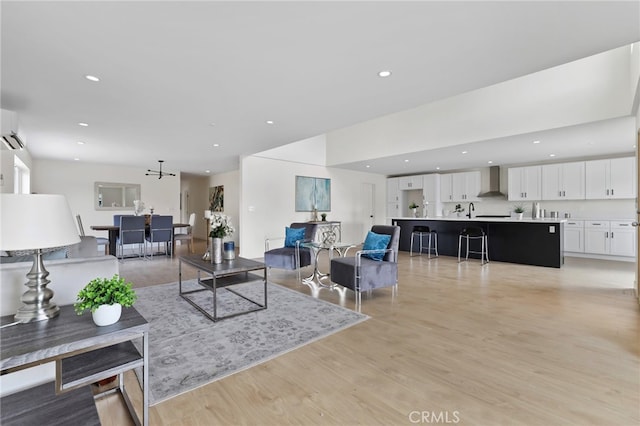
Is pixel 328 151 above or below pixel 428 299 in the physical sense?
above

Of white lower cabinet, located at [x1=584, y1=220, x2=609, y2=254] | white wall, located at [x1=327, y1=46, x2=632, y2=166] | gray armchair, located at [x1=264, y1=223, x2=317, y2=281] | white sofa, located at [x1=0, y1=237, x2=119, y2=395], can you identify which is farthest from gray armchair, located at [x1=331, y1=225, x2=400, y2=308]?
white lower cabinet, located at [x1=584, y1=220, x2=609, y2=254]

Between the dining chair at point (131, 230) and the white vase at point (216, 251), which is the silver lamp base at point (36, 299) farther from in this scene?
the dining chair at point (131, 230)

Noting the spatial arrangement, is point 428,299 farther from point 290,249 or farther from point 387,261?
point 290,249

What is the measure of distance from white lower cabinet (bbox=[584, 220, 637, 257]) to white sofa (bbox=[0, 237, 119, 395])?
888 centimetres

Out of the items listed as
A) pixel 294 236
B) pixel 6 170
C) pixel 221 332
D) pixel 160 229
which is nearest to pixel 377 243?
pixel 294 236

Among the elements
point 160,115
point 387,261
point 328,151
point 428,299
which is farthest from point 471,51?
point 328,151

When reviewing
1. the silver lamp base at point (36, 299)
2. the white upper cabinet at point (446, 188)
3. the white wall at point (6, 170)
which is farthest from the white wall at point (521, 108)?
the white wall at point (6, 170)

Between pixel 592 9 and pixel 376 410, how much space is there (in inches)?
112

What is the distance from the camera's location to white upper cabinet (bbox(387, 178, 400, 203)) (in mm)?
10352

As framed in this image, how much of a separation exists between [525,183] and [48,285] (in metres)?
9.25

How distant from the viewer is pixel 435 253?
24.1ft

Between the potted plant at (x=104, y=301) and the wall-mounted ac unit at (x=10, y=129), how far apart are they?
356 centimetres

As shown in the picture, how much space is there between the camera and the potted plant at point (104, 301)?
1.38 m

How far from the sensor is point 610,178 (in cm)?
654
